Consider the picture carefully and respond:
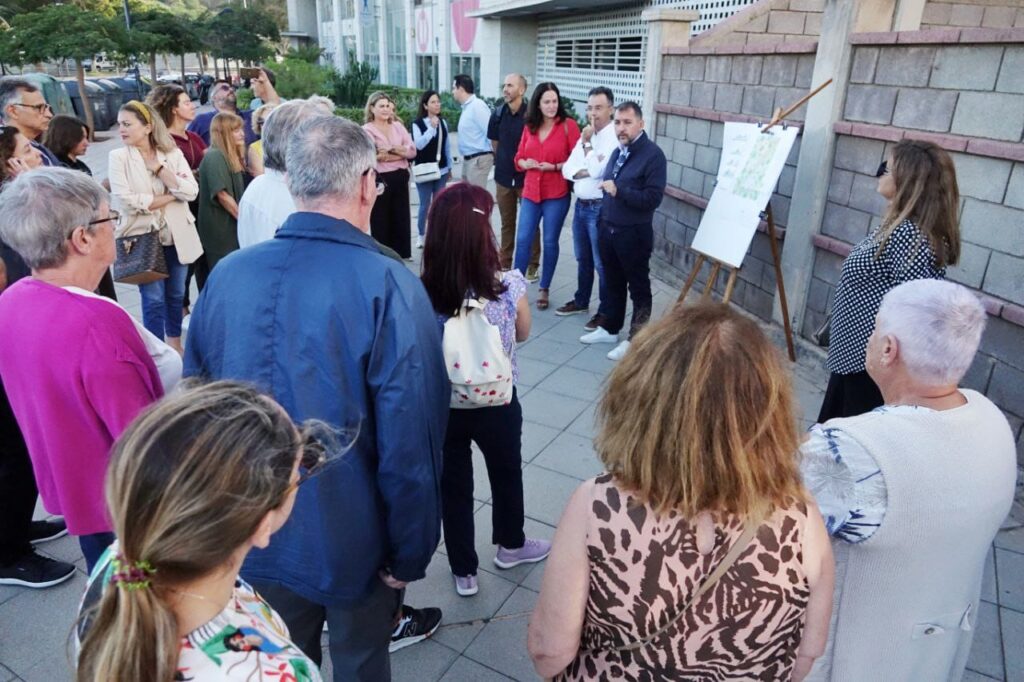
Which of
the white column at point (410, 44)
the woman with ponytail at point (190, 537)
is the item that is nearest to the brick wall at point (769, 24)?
the woman with ponytail at point (190, 537)

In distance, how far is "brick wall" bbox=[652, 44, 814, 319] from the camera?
5004 millimetres

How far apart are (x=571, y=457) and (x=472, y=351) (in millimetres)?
1685

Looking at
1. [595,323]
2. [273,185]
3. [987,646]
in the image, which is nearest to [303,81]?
[595,323]

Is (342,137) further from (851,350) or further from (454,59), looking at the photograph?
(454,59)

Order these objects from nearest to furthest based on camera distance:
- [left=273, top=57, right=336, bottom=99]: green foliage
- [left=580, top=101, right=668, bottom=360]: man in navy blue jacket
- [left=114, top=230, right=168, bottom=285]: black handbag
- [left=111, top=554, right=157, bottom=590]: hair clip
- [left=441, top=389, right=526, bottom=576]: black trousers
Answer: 1. [left=111, top=554, right=157, bottom=590]: hair clip
2. [left=441, top=389, right=526, bottom=576]: black trousers
3. [left=114, top=230, right=168, bottom=285]: black handbag
4. [left=580, top=101, right=668, bottom=360]: man in navy blue jacket
5. [left=273, top=57, right=336, bottom=99]: green foliage

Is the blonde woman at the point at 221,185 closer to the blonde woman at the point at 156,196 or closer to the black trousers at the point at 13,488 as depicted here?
the blonde woman at the point at 156,196

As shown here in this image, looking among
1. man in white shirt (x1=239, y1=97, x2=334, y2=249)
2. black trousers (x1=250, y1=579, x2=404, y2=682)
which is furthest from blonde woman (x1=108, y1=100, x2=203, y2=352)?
black trousers (x1=250, y1=579, x2=404, y2=682)

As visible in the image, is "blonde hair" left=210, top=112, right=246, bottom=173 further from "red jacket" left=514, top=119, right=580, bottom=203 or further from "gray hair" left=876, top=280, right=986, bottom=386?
"gray hair" left=876, top=280, right=986, bottom=386

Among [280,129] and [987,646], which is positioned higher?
[280,129]

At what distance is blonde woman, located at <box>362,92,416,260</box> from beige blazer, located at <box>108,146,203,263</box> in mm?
1906

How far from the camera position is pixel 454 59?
2181 centimetres

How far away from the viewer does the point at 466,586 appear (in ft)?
8.85

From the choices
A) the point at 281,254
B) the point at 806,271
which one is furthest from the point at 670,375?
the point at 806,271

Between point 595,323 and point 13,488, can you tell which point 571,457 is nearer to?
point 595,323
